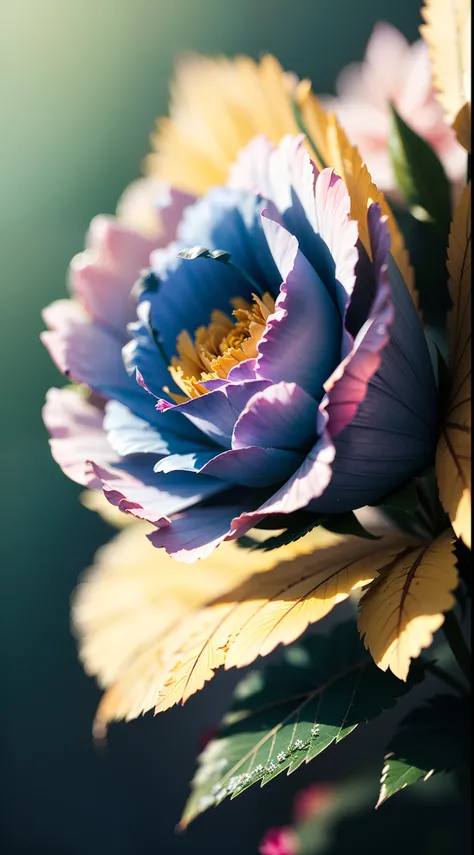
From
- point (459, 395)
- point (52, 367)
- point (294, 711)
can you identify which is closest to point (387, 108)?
point (459, 395)

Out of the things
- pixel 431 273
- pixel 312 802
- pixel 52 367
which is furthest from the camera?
pixel 52 367

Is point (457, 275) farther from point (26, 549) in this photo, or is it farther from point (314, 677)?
point (26, 549)

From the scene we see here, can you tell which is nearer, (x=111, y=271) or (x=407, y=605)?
(x=407, y=605)

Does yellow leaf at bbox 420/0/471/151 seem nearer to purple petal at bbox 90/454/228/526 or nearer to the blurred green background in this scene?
purple petal at bbox 90/454/228/526

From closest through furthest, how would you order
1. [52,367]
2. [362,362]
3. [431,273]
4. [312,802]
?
[362,362] → [431,273] → [312,802] → [52,367]

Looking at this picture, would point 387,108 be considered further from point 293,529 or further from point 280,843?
point 280,843

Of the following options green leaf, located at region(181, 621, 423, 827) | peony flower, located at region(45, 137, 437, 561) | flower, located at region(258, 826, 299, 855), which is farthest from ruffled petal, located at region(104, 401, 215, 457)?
flower, located at region(258, 826, 299, 855)

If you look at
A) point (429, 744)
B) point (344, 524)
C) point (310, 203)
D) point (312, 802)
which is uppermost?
point (310, 203)

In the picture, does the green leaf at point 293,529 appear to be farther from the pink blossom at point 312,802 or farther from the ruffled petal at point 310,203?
the pink blossom at point 312,802

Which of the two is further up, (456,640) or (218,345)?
(218,345)
